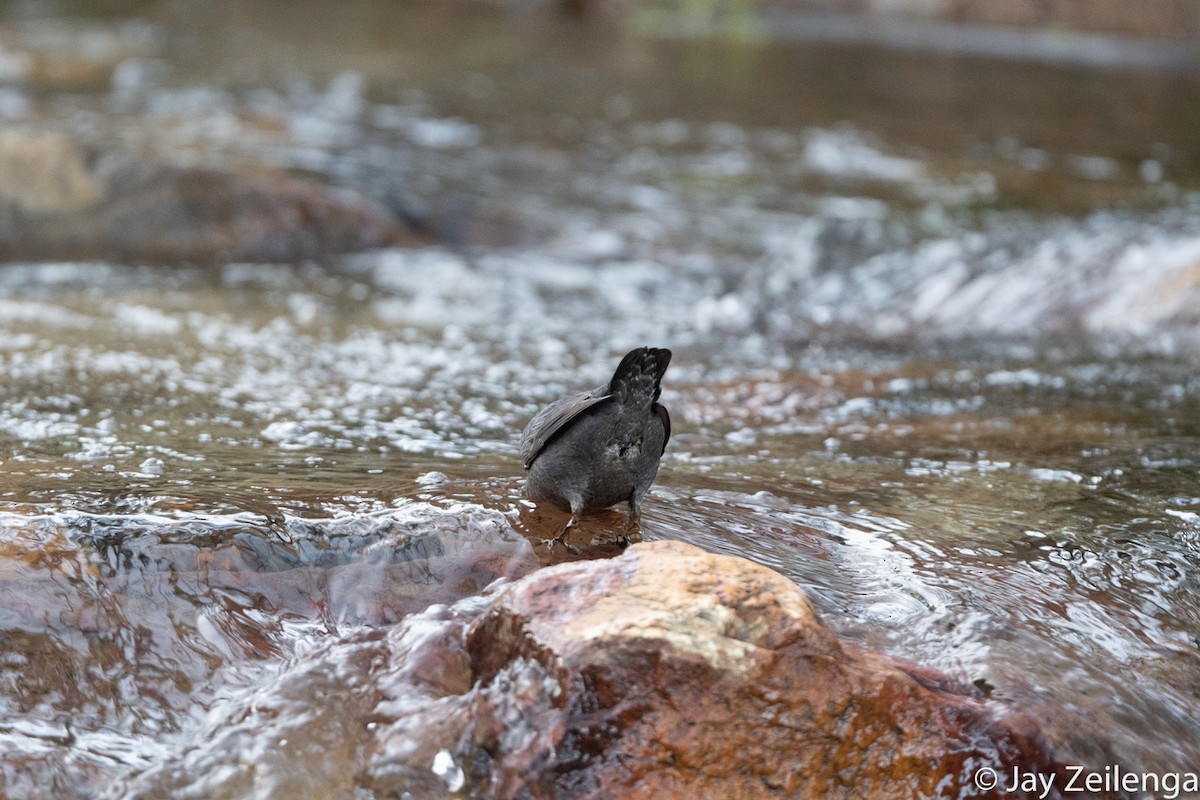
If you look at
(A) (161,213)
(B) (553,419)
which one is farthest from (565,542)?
(A) (161,213)

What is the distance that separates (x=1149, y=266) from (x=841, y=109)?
7.18 metres

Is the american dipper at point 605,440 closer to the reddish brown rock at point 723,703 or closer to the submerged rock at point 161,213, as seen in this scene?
the reddish brown rock at point 723,703

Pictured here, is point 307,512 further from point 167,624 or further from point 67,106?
point 67,106

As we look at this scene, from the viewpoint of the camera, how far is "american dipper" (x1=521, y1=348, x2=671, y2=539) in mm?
2891

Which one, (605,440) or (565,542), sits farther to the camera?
(565,542)

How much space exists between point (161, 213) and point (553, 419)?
230 inches

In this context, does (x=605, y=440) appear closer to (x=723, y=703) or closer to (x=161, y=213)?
(x=723, y=703)

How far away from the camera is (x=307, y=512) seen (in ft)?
10.3

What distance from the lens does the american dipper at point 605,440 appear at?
114 inches

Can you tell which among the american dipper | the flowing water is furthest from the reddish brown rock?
the american dipper

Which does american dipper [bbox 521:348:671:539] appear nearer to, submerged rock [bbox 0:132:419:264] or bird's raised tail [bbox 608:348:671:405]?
bird's raised tail [bbox 608:348:671:405]

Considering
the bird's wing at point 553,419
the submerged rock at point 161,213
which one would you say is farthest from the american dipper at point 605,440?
the submerged rock at point 161,213

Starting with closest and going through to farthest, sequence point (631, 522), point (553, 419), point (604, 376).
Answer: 1. point (553, 419)
2. point (631, 522)
3. point (604, 376)

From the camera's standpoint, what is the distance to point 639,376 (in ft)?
9.44
